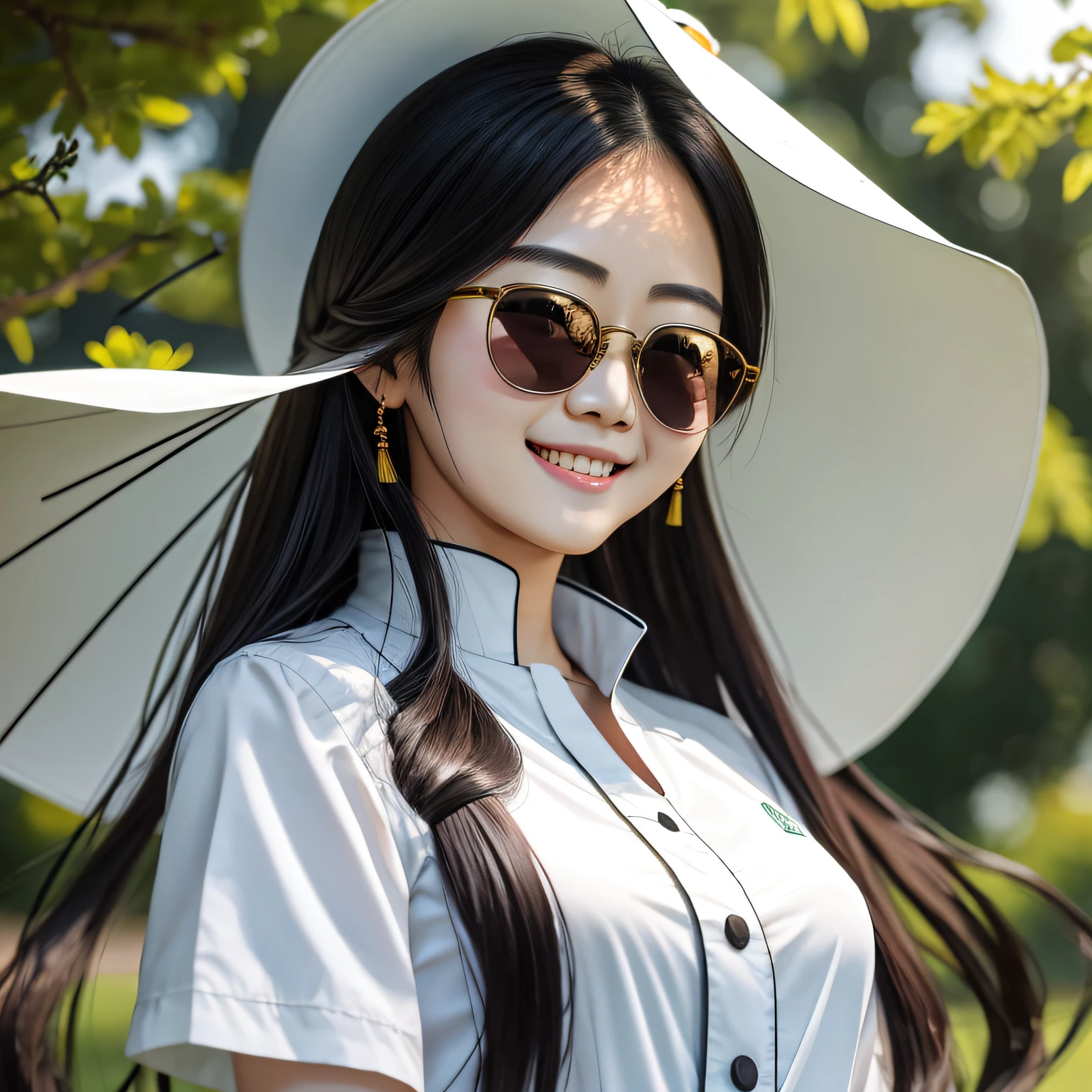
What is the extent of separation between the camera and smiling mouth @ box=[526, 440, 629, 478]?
57.9 inches

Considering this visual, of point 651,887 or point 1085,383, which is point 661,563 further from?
point 1085,383

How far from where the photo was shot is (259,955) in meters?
1.10

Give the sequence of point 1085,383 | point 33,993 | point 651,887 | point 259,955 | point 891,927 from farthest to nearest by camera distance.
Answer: point 1085,383 → point 891,927 → point 33,993 → point 651,887 → point 259,955

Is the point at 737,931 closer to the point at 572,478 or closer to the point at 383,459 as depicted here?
the point at 572,478

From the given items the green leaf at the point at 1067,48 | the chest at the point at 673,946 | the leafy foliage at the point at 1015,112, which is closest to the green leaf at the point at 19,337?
the chest at the point at 673,946

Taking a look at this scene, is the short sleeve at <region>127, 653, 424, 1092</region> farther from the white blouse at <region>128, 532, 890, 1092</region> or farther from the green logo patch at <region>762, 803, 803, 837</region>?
the green logo patch at <region>762, 803, 803, 837</region>

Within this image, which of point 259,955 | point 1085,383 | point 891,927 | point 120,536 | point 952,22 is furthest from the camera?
point 1085,383

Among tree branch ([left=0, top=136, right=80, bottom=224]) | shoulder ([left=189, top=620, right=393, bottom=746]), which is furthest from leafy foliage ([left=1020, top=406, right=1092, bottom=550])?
tree branch ([left=0, top=136, right=80, bottom=224])

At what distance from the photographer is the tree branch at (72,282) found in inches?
80.8

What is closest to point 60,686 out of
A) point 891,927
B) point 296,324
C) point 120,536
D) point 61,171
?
point 120,536

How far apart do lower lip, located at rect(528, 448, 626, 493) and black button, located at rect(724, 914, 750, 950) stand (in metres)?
0.51

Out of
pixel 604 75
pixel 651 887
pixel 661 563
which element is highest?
pixel 604 75

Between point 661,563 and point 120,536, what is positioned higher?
point 661,563

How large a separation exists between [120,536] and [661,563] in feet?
2.62
